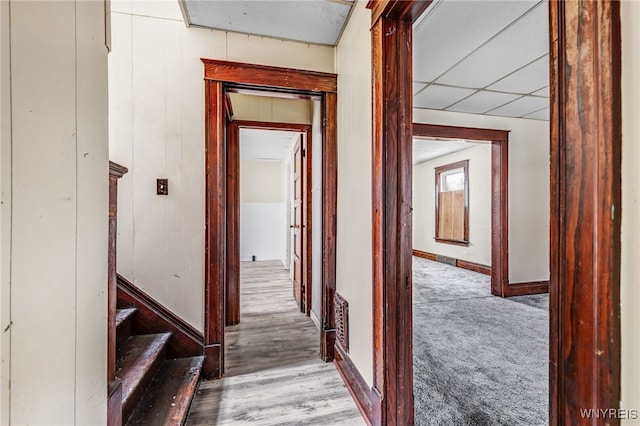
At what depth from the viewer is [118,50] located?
191 centimetres

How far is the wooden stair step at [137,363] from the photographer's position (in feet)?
4.51

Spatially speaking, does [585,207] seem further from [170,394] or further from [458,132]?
[458,132]

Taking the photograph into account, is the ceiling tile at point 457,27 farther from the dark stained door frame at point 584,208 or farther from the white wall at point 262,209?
the white wall at point 262,209

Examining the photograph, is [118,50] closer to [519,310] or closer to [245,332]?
[245,332]

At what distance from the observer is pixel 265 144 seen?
492 centimetres

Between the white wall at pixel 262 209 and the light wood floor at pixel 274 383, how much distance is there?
12.0ft

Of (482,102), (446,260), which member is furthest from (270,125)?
(446,260)

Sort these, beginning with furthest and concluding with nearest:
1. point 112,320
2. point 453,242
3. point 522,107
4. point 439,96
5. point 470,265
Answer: point 453,242
point 470,265
point 522,107
point 439,96
point 112,320

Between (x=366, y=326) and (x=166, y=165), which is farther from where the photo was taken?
(x=166, y=165)

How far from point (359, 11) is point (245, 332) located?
2749mm

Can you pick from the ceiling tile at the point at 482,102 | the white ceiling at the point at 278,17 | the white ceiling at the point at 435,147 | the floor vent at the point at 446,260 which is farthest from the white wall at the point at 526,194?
the white ceiling at the point at 278,17

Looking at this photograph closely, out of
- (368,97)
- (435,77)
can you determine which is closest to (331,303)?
(368,97)

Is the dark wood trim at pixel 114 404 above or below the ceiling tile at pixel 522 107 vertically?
below

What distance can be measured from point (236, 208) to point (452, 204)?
4.73 meters
